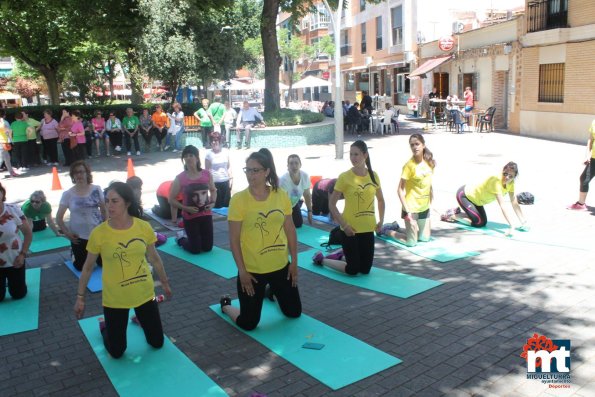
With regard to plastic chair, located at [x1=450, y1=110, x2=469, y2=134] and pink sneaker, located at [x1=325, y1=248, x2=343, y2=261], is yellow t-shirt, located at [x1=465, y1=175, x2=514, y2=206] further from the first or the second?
plastic chair, located at [x1=450, y1=110, x2=469, y2=134]

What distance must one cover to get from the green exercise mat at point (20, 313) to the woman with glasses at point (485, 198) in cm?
602

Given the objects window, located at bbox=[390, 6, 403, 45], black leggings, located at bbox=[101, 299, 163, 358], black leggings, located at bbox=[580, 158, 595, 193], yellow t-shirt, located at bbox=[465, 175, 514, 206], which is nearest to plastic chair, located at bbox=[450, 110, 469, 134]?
window, located at bbox=[390, 6, 403, 45]

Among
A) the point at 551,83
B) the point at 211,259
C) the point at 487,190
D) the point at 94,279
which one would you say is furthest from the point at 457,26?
the point at 94,279

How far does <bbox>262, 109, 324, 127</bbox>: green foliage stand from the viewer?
2002 cm

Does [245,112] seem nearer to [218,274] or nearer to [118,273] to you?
[218,274]

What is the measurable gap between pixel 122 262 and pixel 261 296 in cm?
125

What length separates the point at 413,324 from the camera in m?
5.14

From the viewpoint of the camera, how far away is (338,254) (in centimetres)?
696

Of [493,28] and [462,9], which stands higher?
[462,9]

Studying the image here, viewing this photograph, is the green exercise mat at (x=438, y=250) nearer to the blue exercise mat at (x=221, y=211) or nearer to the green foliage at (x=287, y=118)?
the blue exercise mat at (x=221, y=211)

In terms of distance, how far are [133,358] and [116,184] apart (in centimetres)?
146

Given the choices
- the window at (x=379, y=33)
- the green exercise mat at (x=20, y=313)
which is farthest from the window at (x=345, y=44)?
the green exercise mat at (x=20, y=313)

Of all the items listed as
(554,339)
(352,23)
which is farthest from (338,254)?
(352,23)

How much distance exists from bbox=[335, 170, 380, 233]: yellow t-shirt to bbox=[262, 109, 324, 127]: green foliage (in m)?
13.9
